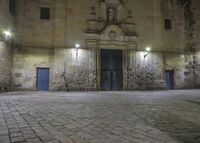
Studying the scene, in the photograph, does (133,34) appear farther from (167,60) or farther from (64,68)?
(64,68)

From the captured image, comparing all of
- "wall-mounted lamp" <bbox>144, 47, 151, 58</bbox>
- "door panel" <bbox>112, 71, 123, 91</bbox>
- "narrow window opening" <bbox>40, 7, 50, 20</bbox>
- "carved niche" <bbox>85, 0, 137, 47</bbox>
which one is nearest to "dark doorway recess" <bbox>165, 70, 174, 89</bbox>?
"wall-mounted lamp" <bbox>144, 47, 151, 58</bbox>

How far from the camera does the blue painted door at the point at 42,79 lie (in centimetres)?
1445

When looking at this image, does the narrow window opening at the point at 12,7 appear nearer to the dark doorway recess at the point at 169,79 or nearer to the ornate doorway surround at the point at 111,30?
the ornate doorway surround at the point at 111,30

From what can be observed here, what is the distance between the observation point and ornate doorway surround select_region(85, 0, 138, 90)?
15.3 m

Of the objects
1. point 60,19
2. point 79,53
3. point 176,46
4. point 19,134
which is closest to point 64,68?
point 79,53

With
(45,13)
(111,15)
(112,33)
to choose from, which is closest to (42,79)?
(45,13)

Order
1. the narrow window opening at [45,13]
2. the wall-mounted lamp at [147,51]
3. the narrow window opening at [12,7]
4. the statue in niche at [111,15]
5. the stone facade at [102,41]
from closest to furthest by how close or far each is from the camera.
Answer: the narrow window opening at [12,7], the stone facade at [102,41], the narrow window opening at [45,13], the statue in niche at [111,15], the wall-mounted lamp at [147,51]

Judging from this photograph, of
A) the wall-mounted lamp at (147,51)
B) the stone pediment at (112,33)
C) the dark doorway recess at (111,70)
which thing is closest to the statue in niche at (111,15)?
the stone pediment at (112,33)

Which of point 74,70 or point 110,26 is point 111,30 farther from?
point 74,70

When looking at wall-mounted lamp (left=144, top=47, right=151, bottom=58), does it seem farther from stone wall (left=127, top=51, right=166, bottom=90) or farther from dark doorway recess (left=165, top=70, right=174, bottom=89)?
dark doorway recess (left=165, top=70, right=174, bottom=89)

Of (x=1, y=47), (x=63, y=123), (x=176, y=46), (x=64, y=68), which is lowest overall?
(x=63, y=123)

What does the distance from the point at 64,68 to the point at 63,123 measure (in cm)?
1139

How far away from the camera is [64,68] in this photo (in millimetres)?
14523

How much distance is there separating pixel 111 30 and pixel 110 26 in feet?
1.13
